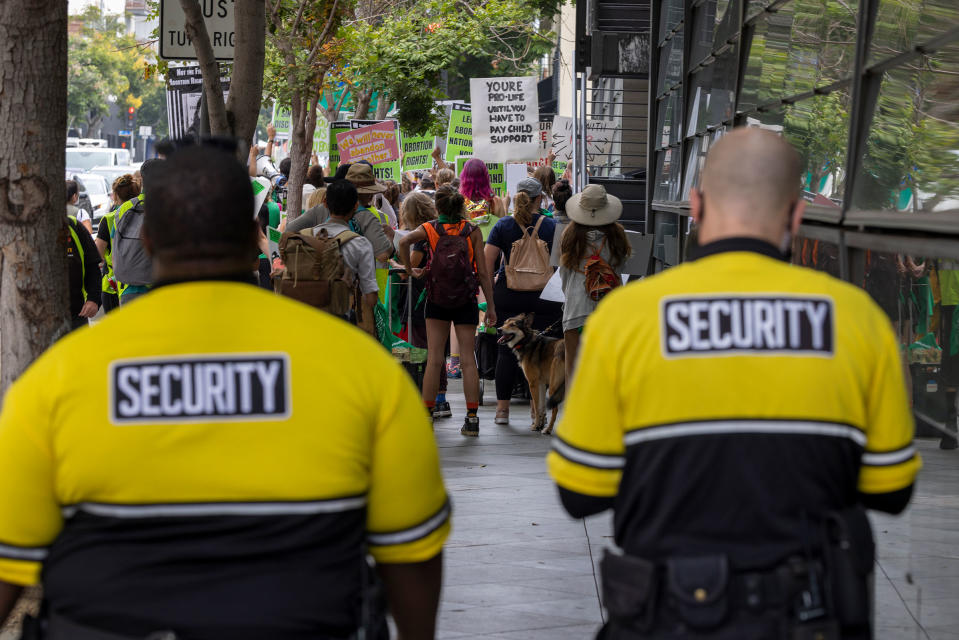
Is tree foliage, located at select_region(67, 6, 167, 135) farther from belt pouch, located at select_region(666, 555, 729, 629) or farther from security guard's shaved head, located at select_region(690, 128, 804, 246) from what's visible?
belt pouch, located at select_region(666, 555, 729, 629)

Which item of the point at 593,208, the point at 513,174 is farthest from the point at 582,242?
the point at 513,174

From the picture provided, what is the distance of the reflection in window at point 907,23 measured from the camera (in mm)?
4660

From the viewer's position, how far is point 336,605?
8.17 ft

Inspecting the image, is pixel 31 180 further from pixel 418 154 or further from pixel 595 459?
pixel 418 154

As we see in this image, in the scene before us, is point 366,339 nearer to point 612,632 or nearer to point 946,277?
point 612,632

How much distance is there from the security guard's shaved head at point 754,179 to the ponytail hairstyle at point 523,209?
8.33m

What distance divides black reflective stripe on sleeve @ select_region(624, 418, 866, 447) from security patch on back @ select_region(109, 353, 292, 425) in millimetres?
783

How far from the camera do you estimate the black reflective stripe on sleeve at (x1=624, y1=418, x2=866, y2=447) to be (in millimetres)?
2684

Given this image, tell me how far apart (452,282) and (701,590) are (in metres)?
7.78

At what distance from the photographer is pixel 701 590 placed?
2.62 metres

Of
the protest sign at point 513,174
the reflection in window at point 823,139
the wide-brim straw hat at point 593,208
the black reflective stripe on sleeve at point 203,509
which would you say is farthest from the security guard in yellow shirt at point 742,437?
the protest sign at point 513,174

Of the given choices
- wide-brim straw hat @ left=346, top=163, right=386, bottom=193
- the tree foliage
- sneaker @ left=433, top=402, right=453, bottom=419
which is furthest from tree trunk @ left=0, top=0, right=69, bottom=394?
the tree foliage

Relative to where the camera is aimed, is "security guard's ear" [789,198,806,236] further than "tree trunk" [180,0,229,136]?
No

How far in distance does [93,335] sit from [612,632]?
124 centimetres
